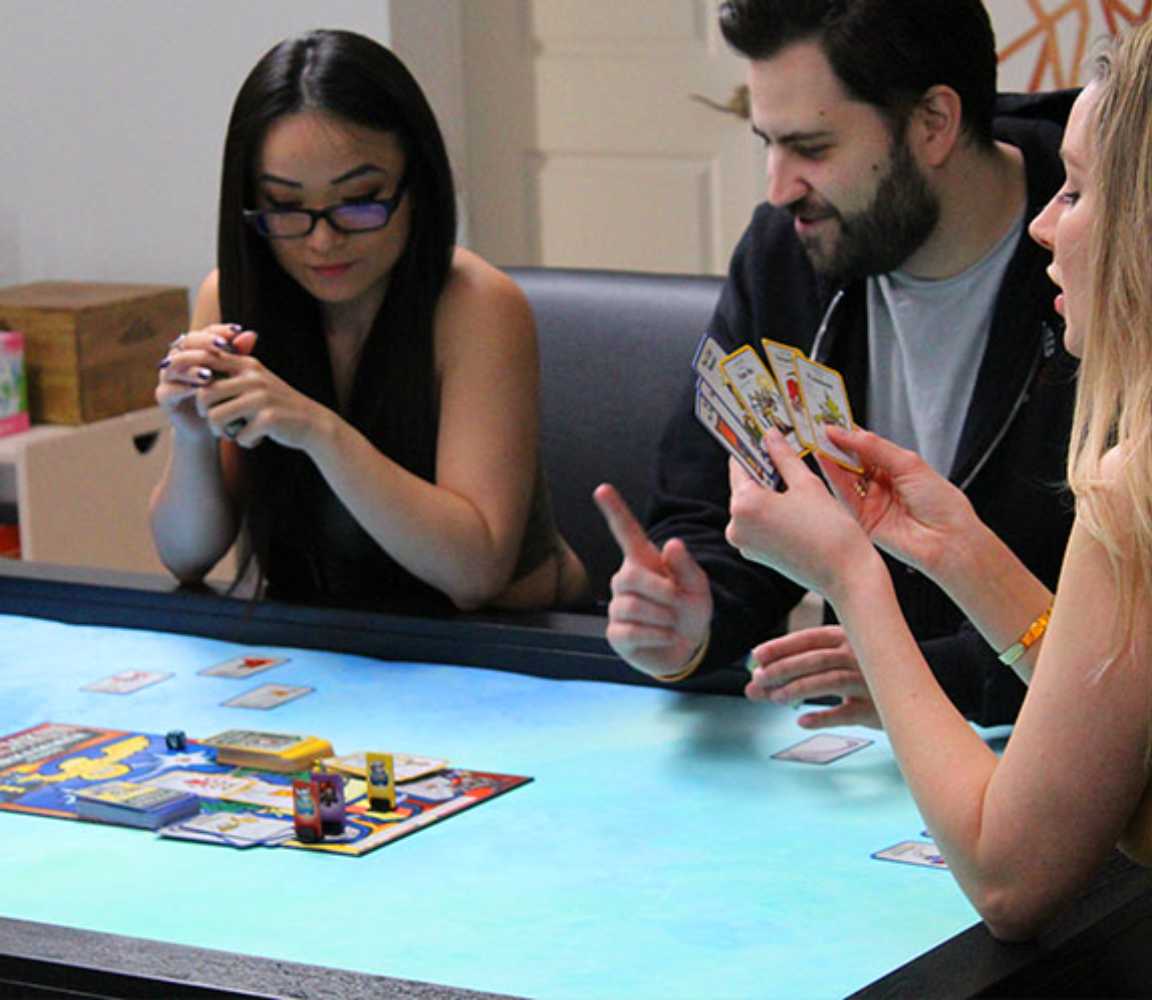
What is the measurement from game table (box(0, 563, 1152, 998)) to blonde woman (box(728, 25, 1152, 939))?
0.24ft

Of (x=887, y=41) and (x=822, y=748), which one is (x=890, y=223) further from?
(x=822, y=748)

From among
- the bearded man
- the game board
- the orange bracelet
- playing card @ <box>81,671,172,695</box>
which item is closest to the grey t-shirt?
the bearded man

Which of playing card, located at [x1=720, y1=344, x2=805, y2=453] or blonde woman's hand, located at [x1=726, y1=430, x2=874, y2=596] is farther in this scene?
playing card, located at [x1=720, y1=344, x2=805, y2=453]

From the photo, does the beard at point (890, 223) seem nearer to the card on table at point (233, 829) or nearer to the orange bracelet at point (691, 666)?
the orange bracelet at point (691, 666)

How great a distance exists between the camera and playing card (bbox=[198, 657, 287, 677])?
2.25 m

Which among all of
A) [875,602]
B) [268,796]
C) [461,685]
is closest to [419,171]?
[461,685]

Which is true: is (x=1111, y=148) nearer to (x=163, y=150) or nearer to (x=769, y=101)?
(x=769, y=101)

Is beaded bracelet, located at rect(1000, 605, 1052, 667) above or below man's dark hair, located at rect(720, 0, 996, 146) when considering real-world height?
below

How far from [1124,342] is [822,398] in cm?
50

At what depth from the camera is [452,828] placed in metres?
1.81

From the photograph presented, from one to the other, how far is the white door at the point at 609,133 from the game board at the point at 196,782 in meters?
2.73

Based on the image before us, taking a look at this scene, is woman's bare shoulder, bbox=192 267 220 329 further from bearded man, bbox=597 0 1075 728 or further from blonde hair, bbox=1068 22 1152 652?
blonde hair, bbox=1068 22 1152 652

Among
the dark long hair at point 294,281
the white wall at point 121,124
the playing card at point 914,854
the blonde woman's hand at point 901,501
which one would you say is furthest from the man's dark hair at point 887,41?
the white wall at point 121,124

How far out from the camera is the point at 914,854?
5.62 ft
